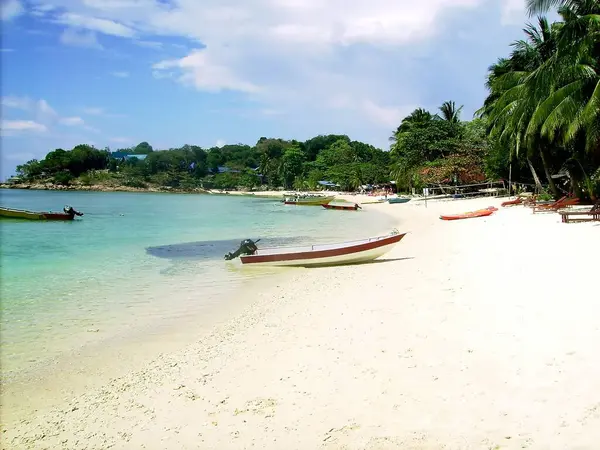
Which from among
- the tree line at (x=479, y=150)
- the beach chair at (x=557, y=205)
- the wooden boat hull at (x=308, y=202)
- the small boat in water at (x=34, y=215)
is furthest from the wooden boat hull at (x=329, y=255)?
the wooden boat hull at (x=308, y=202)

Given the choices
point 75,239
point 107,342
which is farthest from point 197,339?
point 75,239

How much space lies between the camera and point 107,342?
748 centimetres

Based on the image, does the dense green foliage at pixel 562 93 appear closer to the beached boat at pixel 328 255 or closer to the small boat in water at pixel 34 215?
the beached boat at pixel 328 255

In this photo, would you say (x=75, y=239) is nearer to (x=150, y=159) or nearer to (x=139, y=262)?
(x=139, y=262)

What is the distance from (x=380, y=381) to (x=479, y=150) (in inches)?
1683

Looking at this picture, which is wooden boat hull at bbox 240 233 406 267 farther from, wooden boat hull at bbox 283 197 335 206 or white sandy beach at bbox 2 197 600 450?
wooden boat hull at bbox 283 197 335 206

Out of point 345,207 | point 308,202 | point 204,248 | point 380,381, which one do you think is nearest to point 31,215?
point 204,248

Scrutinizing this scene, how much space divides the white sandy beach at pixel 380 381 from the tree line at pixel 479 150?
36.7 ft

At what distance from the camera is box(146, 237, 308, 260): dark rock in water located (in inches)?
672

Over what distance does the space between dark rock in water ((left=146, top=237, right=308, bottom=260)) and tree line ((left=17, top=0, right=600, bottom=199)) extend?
11566 millimetres

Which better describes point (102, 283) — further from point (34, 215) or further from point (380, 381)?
point (34, 215)

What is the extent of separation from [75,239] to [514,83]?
85.6 feet

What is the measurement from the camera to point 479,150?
43344mm

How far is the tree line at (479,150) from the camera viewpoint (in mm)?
16672
